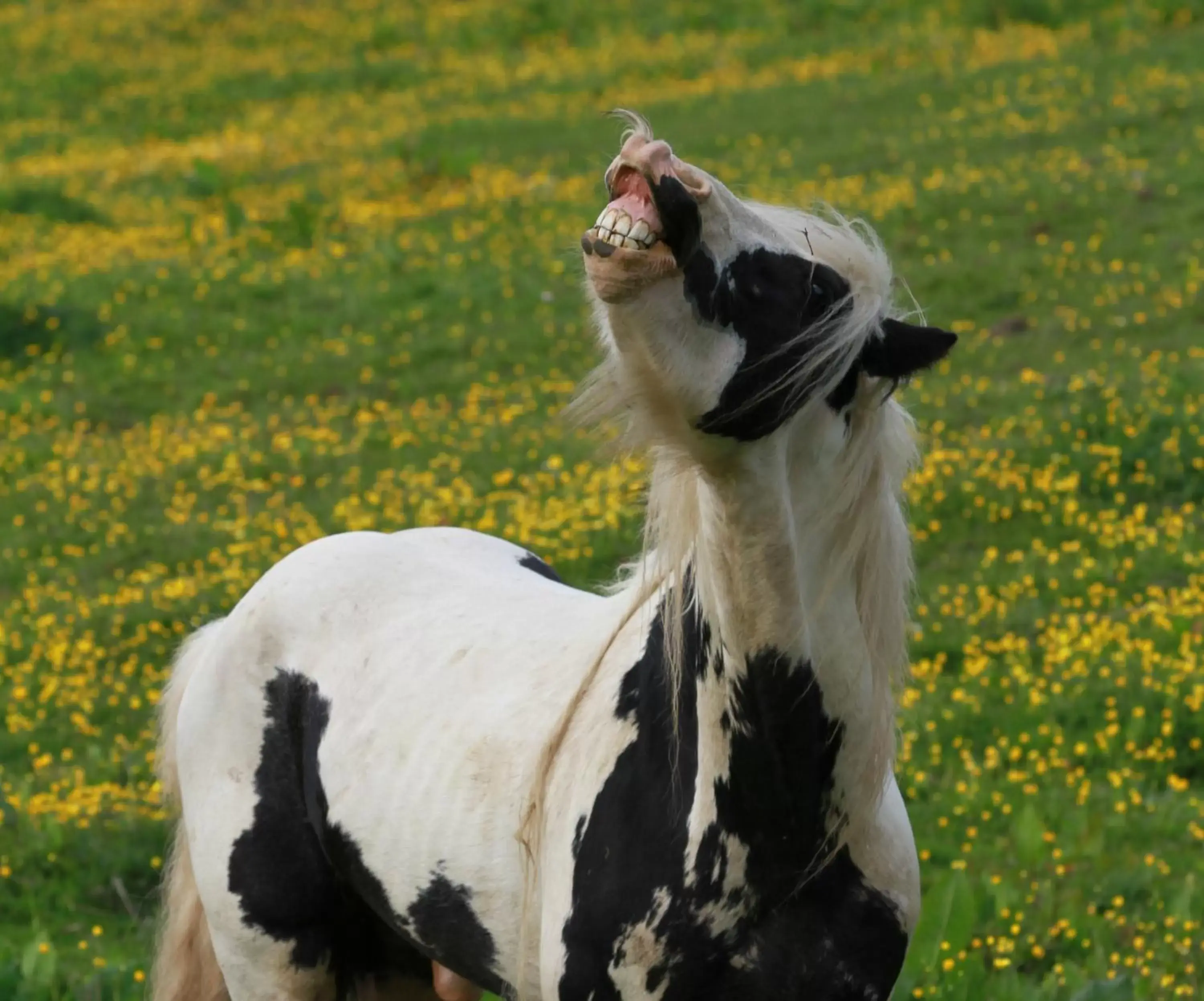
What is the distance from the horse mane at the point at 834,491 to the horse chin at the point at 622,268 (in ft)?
0.50

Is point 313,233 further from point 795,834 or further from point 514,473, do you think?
point 795,834

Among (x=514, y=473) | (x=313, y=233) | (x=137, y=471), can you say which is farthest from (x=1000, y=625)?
(x=313, y=233)

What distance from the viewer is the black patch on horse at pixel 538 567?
14.8 ft

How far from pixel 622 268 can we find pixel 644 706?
1.09 meters

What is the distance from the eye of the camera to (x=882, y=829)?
3.25 m

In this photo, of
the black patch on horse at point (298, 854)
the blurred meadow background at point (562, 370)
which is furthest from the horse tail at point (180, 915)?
the blurred meadow background at point (562, 370)

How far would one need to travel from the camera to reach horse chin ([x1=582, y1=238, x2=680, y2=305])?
8.16 feet

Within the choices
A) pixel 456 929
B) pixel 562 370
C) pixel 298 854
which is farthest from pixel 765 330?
pixel 562 370

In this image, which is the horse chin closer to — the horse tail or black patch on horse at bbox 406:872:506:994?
black patch on horse at bbox 406:872:506:994

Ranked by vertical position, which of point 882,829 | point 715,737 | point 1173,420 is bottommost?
point 1173,420

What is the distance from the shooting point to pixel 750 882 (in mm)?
3107

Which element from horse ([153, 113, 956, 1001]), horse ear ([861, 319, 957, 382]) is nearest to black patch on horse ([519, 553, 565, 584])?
horse ([153, 113, 956, 1001])

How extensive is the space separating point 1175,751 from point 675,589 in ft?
12.9

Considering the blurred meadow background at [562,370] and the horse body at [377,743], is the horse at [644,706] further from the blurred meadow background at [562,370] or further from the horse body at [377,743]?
the blurred meadow background at [562,370]
